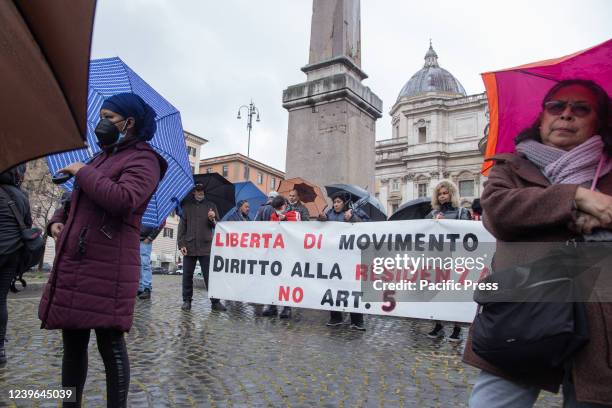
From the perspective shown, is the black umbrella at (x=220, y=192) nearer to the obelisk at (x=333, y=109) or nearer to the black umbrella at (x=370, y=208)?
the obelisk at (x=333, y=109)

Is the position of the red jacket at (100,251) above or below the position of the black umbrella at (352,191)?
below

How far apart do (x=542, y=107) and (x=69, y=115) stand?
180 cm

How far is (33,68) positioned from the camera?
4.19ft

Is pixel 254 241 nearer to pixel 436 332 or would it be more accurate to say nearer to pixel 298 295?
pixel 298 295

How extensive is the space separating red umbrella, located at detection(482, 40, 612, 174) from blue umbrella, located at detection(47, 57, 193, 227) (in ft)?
8.45

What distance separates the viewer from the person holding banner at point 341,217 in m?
6.15

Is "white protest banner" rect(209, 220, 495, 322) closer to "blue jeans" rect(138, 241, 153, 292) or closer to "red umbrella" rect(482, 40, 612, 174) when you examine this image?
"blue jeans" rect(138, 241, 153, 292)

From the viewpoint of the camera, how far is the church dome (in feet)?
226

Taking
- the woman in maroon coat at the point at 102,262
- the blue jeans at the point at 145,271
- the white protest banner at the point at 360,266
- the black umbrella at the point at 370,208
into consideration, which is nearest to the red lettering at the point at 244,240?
the white protest banner at the point at 360,266

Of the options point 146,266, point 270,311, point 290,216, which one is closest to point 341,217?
point 290,216

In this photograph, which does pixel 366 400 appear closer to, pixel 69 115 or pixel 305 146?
→ pixel 69 115

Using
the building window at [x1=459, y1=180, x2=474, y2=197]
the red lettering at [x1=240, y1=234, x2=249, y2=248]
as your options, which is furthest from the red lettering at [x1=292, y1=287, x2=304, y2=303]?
the building window at [x1=459, y1=180, x2=474, y2=197]

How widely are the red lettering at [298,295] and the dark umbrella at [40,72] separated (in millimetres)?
5277

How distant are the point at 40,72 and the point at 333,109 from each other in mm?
7892
